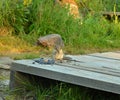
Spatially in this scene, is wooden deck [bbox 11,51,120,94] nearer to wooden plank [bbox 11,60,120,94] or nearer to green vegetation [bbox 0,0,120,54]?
wooden plank [bbox 11,60,120,94]

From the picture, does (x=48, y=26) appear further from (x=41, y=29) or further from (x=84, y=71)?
(x=84, y=71)

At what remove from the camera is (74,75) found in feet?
11.4

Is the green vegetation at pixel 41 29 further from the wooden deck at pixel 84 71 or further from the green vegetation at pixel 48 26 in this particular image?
the wooden deck at pixel 84 71

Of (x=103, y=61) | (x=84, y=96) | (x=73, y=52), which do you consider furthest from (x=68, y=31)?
(x=84, y=96)

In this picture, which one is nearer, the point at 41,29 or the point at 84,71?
the point at 84,71

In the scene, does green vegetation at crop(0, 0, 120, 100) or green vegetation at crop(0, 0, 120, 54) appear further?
green vegetation at crop(0, 0, 120, 54)

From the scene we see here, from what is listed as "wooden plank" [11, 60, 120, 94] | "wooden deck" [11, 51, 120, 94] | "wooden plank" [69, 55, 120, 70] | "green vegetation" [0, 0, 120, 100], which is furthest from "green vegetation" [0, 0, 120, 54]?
"wooden plank" [11, 60, 120, 94]

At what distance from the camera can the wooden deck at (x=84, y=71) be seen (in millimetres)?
3301

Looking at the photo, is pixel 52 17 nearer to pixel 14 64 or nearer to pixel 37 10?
pixel 37 10

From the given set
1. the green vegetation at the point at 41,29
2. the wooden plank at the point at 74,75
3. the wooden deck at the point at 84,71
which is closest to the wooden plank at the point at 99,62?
the wooden deck at the point at 84,71

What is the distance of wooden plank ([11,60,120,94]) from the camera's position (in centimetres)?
→ 326

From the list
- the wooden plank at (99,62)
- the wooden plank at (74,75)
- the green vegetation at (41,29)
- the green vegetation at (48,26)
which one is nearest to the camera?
the wooden plank at (74,75)

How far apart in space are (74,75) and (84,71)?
0.76ft

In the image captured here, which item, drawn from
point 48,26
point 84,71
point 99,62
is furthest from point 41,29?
point 84,71
